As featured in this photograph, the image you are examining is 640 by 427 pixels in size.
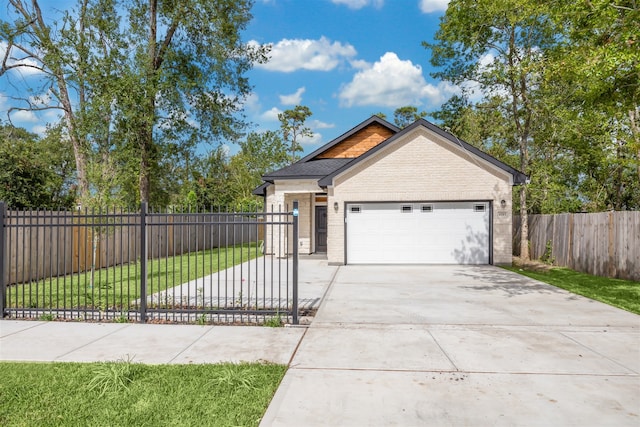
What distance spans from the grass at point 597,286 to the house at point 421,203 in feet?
6.29

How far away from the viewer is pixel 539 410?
373cm

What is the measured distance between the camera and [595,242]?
12.9 m

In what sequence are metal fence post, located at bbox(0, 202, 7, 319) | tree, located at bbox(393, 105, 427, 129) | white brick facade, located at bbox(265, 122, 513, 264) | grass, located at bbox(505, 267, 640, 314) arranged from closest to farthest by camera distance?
metal fence post, located at bbox(0, 202, 7, 319) → grass, located at bbox(505, 267, 640, 314) → white brick facade, located at bbox(265, 122, 513, 264) → tree, located at bbox(393, 105, 427, 129)

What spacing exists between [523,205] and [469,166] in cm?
454

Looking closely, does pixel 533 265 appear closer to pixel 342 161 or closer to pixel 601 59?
pixel 601 59

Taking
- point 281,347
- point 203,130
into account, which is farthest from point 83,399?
point 203,130

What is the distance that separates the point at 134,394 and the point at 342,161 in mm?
16296

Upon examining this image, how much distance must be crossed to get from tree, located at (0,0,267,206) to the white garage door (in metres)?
10.3

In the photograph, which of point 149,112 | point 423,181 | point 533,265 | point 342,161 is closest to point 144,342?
point 423,181

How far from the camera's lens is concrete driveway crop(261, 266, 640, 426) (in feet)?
12.1

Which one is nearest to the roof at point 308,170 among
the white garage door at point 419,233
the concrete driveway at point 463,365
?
the white garage door at point 419,233

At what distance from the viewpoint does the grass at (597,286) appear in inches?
344

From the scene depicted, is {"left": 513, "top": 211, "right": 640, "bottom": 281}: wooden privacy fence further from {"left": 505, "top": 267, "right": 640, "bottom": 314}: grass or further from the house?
the house

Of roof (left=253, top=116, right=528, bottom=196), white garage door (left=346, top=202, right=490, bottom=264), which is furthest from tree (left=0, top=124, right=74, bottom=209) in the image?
white garage door (left=346, top=202, right=490, bottom=264)
